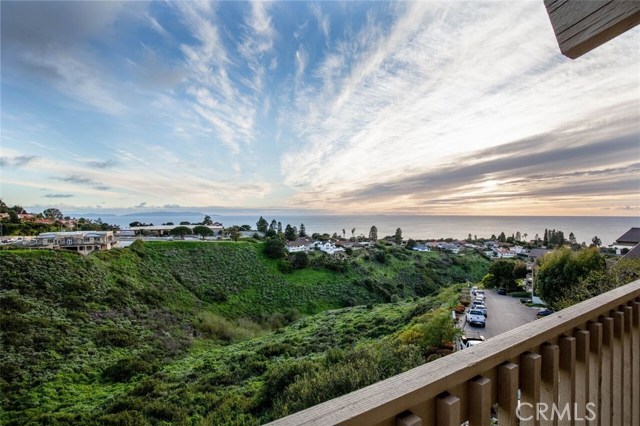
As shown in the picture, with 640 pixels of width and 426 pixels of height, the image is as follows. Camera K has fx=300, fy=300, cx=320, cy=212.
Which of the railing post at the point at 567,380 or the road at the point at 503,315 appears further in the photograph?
the road at the point at 503,315

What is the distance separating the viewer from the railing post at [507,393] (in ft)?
2.17

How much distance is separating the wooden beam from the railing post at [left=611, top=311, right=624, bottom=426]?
3.17 ft

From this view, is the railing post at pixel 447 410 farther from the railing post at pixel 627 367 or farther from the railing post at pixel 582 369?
the railing post at pixel 627 367

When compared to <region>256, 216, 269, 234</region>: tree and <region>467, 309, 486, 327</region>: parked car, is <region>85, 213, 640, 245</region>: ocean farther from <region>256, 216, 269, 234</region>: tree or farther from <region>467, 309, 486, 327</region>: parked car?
<region>467, 309, 486, 327</region>: parked car

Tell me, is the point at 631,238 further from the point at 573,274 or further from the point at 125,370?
the point at 125,370

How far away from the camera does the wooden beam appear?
64cm

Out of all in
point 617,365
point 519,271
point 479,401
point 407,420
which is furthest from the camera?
point 519,271

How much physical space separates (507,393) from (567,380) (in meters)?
0.35

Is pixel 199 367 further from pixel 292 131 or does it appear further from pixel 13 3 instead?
pixel 13 3

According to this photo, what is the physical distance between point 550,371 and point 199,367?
13.4 m

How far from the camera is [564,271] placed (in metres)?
11.3

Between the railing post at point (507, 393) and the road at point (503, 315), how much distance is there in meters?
8.96

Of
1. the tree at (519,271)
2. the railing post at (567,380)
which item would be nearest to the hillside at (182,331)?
the railing post at (567,380)

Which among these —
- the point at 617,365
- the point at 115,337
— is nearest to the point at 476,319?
the point at 617,365
